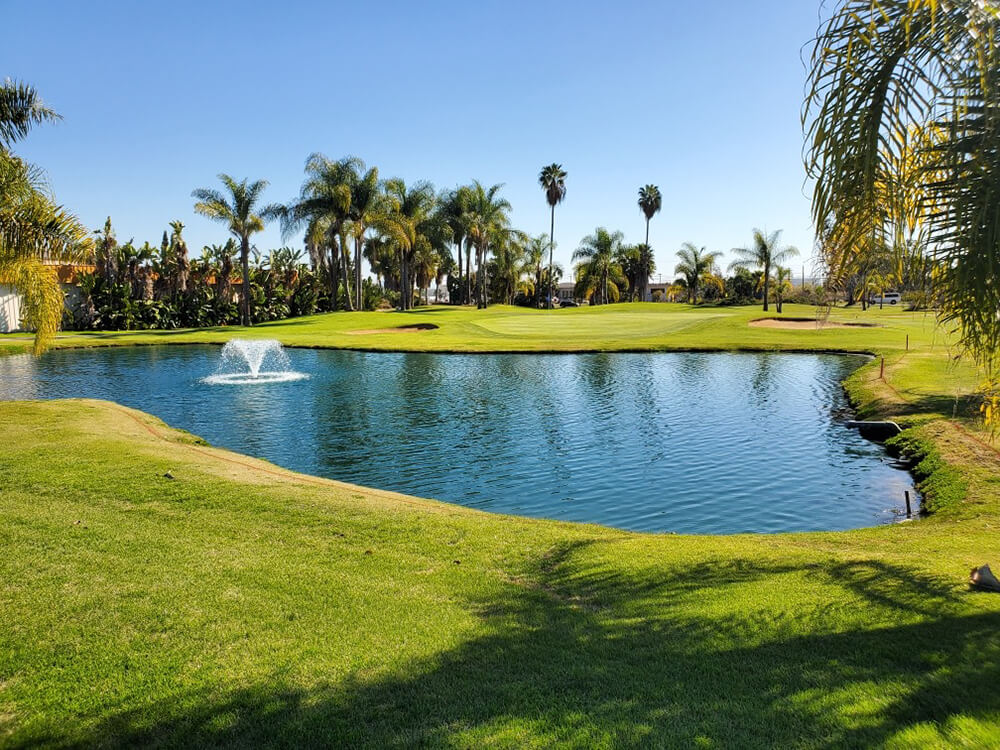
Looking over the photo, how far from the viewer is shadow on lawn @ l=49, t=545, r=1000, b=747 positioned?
14.2 feet

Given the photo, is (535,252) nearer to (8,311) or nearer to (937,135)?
(8,311)

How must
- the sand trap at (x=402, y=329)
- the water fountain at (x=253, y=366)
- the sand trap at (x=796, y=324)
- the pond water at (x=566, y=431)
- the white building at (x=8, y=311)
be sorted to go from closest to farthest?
the pond water at (x=566, y=431) → the water fountain at (x=253, y=366) → the sand trap at (x=796, y=324) → the sand trap at (x=402, y=329) → the white building at (x=8, y=311)

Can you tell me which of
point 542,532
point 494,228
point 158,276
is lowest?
point 542,532

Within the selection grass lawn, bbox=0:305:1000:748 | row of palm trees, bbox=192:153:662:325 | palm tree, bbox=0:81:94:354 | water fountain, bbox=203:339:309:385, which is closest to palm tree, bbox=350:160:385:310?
row of palm trees, bbox=192:153:662:325

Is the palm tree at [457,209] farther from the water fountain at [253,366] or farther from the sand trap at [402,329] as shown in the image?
the water fountain at [253,366]

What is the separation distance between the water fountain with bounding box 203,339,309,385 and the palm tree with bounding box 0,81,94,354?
10.2 m

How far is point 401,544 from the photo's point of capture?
27.7 feet

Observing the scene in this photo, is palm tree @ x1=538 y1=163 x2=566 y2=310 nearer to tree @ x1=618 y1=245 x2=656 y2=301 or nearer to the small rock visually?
tree @ x1=618 y1=245 x2=656 y2=301

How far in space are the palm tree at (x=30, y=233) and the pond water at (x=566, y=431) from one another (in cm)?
464

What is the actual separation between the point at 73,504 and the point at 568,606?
24.3ft

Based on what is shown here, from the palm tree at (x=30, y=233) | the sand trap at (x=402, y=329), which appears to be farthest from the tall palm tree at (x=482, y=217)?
the palm tree at (x=30, y=233)

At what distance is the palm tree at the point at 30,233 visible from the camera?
1630 centimetres

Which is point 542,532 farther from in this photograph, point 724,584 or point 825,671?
point 825,671

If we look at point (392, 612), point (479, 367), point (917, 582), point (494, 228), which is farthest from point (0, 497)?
point (494, 228)
